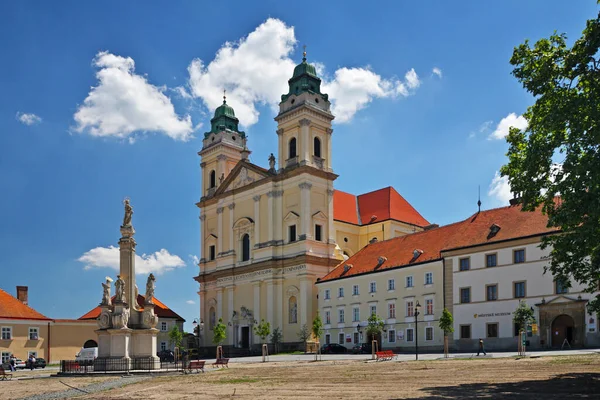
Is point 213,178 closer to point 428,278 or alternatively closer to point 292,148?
point 292,148

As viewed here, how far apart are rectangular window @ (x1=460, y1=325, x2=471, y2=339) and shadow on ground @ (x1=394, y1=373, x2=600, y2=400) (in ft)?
92.1

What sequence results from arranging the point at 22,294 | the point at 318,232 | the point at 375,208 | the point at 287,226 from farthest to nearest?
the point at 375,208 → the point at 287,226 → the point at 318,232 → the point at 22,294

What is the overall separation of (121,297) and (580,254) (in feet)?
68.2

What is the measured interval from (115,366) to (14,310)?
30715 mm

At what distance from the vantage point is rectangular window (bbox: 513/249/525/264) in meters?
45.7

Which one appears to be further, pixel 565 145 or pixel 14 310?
pixel 14 310

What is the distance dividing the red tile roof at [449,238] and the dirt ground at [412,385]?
19.3 m

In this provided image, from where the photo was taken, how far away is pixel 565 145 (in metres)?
19.5

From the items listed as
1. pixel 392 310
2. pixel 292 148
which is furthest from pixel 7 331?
pixel 292 148

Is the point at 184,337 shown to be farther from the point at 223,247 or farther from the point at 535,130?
the point at 535,130

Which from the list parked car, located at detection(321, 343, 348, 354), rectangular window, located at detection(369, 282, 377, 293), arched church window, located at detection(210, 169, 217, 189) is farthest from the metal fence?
arched church window, located at detection(210, 169, 217, 189)

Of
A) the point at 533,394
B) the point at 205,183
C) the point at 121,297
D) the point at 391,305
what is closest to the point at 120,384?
the point at 121,297

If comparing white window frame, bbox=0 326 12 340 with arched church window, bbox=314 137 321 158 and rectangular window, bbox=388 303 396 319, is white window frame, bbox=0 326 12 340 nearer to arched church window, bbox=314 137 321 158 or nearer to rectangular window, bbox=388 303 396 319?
rectangular window, bbox=388 303 396 319

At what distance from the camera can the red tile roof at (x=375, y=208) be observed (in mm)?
76438
